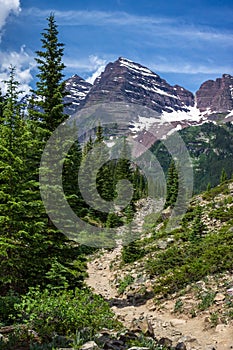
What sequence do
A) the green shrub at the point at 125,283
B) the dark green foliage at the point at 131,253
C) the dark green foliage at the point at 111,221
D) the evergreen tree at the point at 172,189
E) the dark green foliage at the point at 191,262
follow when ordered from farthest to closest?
the evergreen tree at the point at 172,189, the dark green foliage at the point at 111,221, the dark green foliage at the point at 131,253, the green shrub at the point at 125,283, the dark green foliage at the point at 191,262

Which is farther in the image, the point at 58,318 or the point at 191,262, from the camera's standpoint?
the point at 191,262

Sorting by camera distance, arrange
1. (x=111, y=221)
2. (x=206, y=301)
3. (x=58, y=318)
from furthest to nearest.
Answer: (x=111, y=221) → (x=206, y=301) → (x=58, y=318)

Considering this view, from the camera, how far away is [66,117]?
18.1 metres

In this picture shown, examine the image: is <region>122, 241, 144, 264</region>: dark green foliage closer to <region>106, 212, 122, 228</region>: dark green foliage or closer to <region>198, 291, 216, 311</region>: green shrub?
<region>198, 291, 216, 311</region>: green shrub

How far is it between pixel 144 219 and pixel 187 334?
127 ft

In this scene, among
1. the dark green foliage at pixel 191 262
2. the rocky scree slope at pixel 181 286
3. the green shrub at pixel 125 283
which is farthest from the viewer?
the green shrub at pixel 125 283

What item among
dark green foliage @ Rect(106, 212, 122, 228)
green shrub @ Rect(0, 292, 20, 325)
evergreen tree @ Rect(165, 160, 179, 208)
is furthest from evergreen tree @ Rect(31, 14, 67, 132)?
evergreen tree @ Rect(165, 160, 179, 208)

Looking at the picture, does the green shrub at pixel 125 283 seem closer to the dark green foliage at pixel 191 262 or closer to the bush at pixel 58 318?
the dark green foliage at pixel 191 262

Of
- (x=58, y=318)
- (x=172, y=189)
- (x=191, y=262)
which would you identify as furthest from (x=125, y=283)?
(x=172, y=189)

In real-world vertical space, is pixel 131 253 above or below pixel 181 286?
above

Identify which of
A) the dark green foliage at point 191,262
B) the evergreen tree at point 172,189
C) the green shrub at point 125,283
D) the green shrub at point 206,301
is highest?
the evergreen tree at point 172,189

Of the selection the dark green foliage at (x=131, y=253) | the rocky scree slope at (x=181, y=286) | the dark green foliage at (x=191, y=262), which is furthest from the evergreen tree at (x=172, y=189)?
the dark green foliage at (x=191, y=262)

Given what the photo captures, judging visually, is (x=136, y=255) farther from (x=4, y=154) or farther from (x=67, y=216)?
(x=4, y=154)

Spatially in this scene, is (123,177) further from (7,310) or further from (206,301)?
(7,310)
